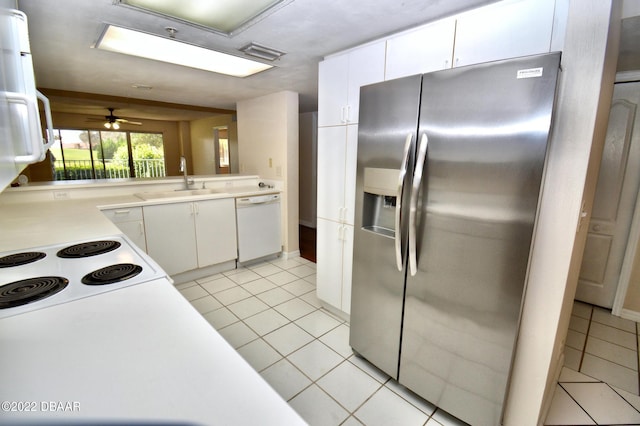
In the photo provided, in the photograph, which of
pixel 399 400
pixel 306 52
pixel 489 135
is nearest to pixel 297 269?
pixel 399 400

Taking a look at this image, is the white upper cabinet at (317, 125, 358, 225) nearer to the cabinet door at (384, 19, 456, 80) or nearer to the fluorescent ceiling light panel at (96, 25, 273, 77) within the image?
the cabinet door at (384, 19, 456, 80)

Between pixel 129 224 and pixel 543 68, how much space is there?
3208 millimetres

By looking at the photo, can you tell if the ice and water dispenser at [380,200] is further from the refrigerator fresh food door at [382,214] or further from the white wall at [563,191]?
the white wall at [563,191]

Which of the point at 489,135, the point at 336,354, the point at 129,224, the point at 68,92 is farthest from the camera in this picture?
the point at 68,92

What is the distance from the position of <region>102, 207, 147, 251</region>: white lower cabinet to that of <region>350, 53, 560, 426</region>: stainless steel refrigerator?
225cm

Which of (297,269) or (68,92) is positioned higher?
(68,92)

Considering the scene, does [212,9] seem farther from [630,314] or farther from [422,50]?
[630,314]

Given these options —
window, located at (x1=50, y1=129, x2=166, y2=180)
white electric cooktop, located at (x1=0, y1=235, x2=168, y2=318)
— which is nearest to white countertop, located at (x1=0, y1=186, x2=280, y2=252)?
white electric cooktop, located at (x1=0, y1=235, x2=168, y2=318)

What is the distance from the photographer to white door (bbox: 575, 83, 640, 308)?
8.29 feet

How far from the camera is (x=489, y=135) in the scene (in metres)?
1.29

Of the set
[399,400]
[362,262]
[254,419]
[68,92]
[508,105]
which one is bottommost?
[399,400]

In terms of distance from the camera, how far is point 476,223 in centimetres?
136

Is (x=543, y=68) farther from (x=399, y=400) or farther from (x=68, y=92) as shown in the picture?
(x=68, y=92)

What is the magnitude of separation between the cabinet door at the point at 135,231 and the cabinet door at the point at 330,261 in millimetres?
1741
